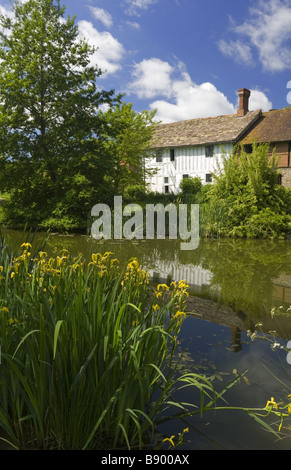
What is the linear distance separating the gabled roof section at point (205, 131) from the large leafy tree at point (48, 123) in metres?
15.4

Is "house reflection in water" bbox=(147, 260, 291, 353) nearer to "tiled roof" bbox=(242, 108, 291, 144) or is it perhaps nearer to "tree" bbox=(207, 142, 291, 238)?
"tree" bbox=(207, 142, 291, 238)

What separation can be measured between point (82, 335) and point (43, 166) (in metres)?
18.3

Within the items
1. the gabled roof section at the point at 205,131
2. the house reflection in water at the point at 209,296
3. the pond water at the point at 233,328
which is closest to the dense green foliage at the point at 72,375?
the pond water at the point at 233,328

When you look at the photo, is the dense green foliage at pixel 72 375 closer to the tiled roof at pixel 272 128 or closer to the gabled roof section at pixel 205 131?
the tiled roof at pixel 272 128

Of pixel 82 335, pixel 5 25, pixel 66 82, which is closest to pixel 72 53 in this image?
pixel 66 82

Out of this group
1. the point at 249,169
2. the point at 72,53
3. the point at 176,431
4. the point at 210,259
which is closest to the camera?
the point at 176,431

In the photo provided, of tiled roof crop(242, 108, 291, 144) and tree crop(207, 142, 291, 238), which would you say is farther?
tiled roof crop(242, 108, 291, 144)

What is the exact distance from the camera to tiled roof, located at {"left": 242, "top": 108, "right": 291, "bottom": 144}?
31308 millimetres

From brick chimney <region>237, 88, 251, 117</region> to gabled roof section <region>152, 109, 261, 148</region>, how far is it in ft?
1.46

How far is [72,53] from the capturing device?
20812mm

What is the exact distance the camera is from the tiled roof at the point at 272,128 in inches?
1233

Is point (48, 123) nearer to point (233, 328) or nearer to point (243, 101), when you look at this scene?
Result: point (233, 328)

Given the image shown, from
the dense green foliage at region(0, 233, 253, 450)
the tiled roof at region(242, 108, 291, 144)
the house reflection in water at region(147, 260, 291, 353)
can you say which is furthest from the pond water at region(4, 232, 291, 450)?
the tiled roof at region(242, 108, 291, 144)
